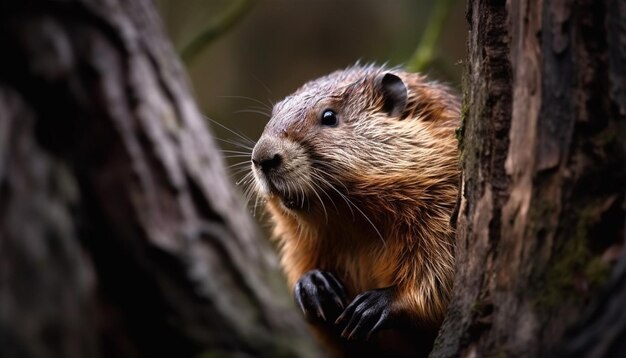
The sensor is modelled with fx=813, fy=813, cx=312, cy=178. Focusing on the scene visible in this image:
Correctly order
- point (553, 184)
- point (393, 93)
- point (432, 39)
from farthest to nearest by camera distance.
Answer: point (432, 39) < point (393, 93) < point (553, 184)

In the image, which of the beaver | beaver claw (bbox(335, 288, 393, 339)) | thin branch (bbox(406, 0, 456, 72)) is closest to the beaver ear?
the beaver

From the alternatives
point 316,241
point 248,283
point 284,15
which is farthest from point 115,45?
point 284,15

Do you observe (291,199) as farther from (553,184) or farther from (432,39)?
(432,39)

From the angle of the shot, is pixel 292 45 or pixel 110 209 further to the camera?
pixel 292 45

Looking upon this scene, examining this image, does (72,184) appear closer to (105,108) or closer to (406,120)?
(105,108)

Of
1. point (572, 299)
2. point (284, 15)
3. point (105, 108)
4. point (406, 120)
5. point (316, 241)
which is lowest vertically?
point (572, 299)

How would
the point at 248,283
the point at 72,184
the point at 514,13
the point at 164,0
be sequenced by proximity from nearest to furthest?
the point at 72,184, the point at 248,283, the point at 514,13, the point at 164,0

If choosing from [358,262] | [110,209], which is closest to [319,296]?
[358,262]
